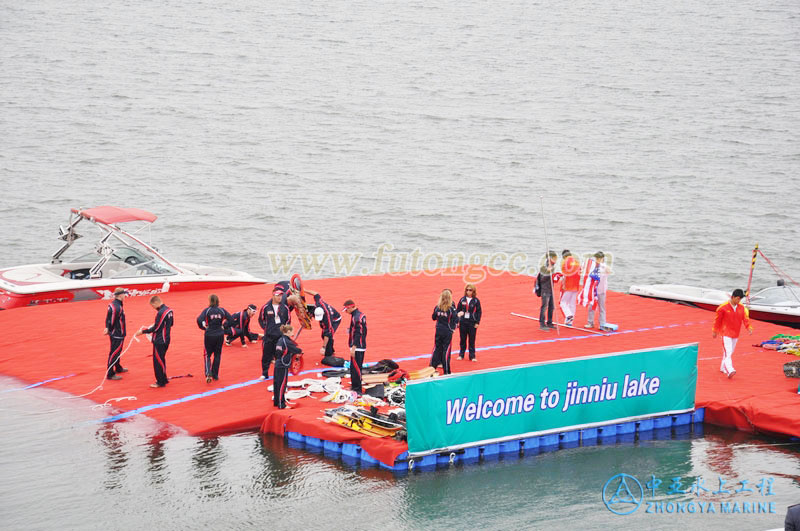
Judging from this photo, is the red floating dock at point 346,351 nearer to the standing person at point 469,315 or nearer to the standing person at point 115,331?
the standing person at point 115,331

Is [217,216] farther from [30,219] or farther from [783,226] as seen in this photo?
[783,226]

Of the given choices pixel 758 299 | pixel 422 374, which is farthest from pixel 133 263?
pixel 758 299

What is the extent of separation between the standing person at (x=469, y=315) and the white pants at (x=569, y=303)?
356 cm

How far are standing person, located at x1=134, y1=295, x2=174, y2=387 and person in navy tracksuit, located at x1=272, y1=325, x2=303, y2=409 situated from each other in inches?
89.0

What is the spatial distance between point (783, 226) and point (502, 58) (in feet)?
113

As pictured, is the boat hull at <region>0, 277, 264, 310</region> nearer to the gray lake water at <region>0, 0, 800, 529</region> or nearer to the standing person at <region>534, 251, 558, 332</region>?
the gray lake water at <region>0, 0, 800, 529</region>

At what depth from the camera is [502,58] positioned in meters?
68.5

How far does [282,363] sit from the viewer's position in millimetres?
13117

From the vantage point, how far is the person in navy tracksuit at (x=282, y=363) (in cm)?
1315

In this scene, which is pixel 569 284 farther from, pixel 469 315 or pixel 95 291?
pixel 95 291

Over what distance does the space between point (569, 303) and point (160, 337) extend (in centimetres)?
929

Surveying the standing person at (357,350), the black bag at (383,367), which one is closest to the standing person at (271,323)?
the standing person at (357,350)

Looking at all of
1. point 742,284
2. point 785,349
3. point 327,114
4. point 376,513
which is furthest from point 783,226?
point 376,513

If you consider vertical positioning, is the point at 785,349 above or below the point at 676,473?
above
